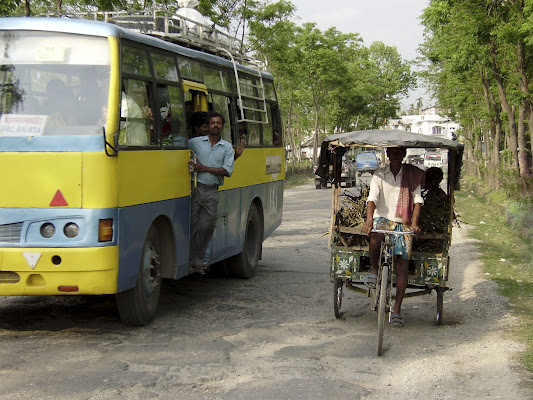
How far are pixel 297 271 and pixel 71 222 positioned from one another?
5.82 m

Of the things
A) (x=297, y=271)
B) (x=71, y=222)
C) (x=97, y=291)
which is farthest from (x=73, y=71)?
(x=297, y=271)

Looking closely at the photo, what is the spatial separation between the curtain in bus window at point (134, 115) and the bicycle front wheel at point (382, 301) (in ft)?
8.73

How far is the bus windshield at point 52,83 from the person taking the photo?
7215mm

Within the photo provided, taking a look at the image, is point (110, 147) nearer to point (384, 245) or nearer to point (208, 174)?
point (208, 174)

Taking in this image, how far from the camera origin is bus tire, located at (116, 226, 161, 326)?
7914 millimetres

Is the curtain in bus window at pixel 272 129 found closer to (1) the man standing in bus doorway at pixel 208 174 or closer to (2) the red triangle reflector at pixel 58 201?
(1) the man standing in bus doorway at pixel 208 174

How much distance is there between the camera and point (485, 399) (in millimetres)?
5832

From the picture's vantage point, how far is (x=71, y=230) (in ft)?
23.2

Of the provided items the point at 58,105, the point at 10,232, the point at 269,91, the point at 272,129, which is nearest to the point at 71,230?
the point at 10,232

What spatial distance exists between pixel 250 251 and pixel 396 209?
4.59 metres

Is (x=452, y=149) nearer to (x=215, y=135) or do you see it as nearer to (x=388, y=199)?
(x=388, y=199)

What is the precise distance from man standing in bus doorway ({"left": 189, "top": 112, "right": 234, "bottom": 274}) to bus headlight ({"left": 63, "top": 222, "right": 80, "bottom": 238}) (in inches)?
A: 88.9

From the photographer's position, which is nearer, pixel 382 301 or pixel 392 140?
pixel 382 301

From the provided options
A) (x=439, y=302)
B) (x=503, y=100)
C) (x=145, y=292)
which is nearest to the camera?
(x=145, y=292)
